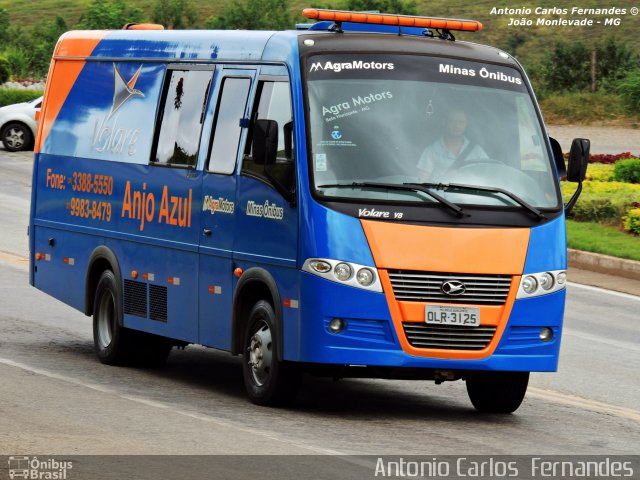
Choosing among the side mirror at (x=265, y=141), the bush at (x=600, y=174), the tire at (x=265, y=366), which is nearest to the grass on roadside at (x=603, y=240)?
the bush at (x=600, y=174)

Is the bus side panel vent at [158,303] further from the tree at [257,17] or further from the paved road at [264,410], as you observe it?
the tree at [257,17]

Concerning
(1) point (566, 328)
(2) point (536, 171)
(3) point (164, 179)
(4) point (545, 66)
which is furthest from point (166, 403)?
(4) point (545, 66)

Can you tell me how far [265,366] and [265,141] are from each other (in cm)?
161

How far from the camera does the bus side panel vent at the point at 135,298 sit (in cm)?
1362

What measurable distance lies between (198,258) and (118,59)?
2.80 metres

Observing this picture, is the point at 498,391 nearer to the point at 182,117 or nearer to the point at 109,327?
the point at 182,117

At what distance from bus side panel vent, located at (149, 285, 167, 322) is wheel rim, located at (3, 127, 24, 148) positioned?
25.4 m

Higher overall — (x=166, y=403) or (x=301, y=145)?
(x=301, y=145)

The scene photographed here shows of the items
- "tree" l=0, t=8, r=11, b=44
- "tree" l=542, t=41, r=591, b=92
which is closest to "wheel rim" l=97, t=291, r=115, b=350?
"tree" l=542, t=41, r=591, b=92

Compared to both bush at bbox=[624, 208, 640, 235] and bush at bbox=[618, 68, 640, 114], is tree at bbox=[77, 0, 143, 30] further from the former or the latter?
bush at bbox=[624, 208, 640, 235]

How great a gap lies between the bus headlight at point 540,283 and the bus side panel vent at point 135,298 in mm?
3806

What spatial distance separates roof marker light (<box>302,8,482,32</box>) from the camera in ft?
38.4

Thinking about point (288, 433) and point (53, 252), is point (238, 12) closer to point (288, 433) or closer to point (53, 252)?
point (53, 252)

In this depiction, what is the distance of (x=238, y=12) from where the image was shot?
68.9m
